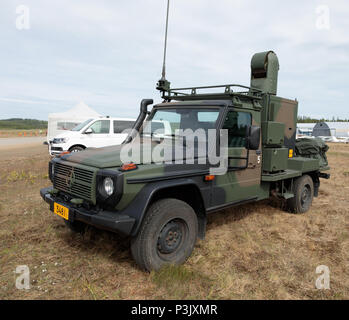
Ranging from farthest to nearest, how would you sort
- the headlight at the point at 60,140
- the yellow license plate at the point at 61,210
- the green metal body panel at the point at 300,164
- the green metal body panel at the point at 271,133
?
the headlight at the point at 60,140
the green metal body panel at the point at 300,164
the green metal body panel at the point at 271,133
the yellow license plate at the point at 61,210

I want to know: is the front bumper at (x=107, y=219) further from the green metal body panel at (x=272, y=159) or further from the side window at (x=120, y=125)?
the side window at (x=120, y=125)

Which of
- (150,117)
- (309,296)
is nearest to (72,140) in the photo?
(150,117)

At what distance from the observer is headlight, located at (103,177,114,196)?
3.01 meters

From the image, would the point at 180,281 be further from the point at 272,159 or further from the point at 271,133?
the point at 271,133

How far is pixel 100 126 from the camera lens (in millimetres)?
11078

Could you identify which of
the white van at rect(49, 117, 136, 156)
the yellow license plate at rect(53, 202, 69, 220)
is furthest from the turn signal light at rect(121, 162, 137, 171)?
the white van at rect(49, 117, 136, 156)

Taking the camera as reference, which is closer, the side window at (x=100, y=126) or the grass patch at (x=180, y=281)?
the grass patch at (x=180, y=281)

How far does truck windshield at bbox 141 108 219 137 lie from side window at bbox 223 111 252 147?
0.22 meters

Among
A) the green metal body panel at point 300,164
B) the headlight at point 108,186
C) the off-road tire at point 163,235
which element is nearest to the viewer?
the headlight at point 108,186

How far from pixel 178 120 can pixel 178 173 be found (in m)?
1.15

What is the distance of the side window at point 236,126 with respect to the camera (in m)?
4.02

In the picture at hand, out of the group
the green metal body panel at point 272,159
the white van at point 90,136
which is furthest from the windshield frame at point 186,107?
the white van at point 90,136

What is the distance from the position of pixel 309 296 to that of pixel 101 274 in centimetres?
221

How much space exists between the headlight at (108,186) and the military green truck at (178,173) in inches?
0.4
